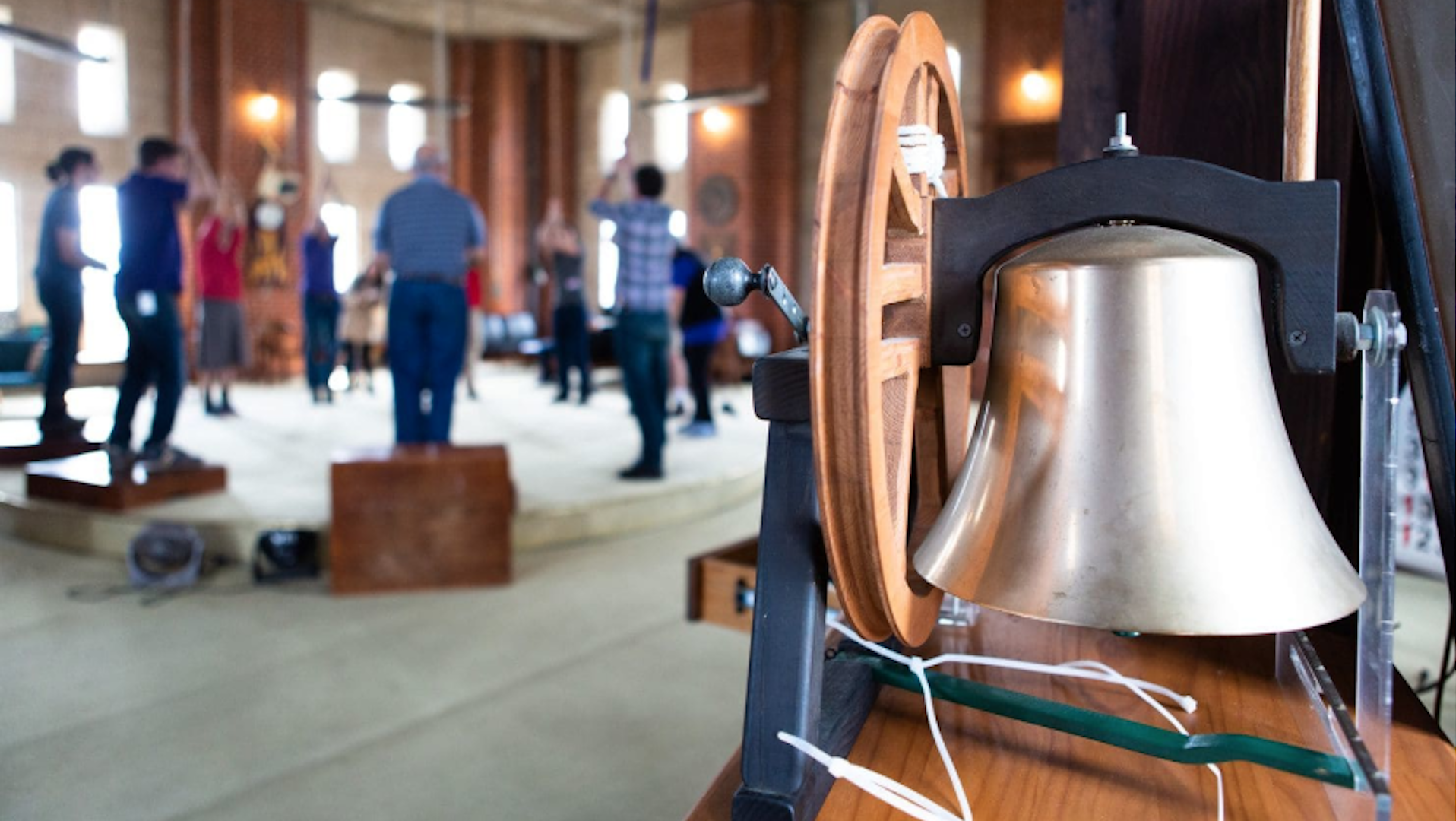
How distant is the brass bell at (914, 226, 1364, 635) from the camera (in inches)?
22.5

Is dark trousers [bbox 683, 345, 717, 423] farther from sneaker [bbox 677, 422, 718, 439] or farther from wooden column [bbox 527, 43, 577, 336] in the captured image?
wooden column [bbox 527, 43, 577, 336]

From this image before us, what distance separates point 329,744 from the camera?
1.95m

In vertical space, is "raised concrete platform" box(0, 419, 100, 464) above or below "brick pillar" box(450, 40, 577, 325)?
below

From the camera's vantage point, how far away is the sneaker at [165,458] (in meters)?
3.70

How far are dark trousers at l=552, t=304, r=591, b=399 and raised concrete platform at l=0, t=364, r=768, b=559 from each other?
0.92 feet

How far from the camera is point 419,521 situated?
135 inches

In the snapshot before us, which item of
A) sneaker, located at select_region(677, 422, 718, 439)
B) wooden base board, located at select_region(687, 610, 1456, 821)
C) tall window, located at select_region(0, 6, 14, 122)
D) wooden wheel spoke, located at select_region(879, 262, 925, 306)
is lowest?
sneaker, located at select_region(677, 422, 718, 439)

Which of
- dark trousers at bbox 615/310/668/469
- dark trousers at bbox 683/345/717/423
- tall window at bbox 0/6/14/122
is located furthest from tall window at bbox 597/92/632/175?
tall window at bbox 0/6/14/122

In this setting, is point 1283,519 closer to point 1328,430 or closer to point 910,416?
point 910,416

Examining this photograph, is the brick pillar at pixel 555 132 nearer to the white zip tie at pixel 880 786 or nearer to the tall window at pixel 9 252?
the tall window at pixel 9 252

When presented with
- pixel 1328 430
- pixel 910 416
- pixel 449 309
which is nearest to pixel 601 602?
pixel 449 309

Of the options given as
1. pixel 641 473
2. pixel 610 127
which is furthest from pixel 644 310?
pixel 610 127

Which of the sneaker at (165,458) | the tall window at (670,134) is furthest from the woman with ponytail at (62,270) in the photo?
the tall window at (670,134)

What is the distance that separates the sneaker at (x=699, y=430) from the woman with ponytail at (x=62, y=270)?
17.6 ft
